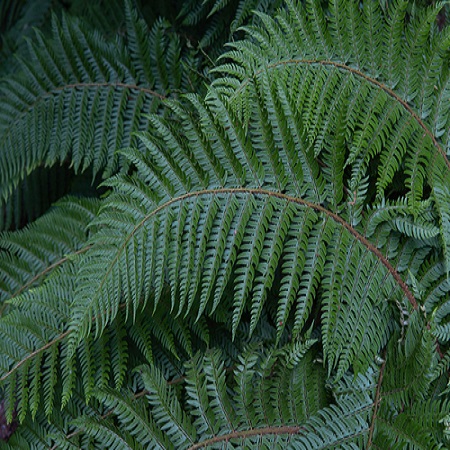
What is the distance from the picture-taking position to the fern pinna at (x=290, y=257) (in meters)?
1.27

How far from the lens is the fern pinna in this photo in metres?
1.27

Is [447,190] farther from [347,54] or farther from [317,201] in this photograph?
[347,54]

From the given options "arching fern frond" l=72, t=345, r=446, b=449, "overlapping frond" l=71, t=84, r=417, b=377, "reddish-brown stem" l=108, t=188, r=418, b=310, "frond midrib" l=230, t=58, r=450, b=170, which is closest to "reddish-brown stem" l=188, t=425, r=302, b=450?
"arching fern frond" l=72, t=345, r=446, b=449

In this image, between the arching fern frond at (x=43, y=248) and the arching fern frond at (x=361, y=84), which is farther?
the arching fern frond at (x=43, y=248)

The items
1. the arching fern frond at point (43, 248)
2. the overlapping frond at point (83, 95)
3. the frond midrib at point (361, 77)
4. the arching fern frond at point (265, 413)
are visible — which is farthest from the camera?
the overlapping frond at point (83, 95)

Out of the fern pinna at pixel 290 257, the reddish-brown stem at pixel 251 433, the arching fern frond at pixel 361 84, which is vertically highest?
the arching fern frond at pixel 361 84

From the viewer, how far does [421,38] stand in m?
1.36

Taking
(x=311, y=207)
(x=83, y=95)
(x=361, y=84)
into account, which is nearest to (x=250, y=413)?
(x=311, y=207)

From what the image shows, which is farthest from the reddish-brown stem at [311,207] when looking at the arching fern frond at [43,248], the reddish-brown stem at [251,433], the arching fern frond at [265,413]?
the arching fern frond at [43,248]

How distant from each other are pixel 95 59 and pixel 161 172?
882mm

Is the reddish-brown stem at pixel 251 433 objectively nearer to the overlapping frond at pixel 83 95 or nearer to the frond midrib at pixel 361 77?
the frond midrib at pixel 361 77

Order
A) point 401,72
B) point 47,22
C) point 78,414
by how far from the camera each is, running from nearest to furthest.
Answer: point 401,72, point 78,414, point 47,22

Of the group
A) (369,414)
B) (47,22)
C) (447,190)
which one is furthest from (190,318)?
(47,22)

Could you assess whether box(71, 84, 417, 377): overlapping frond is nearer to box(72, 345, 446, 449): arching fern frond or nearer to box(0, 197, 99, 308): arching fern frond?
box(72, 345, 446, 449): arching fern frond
